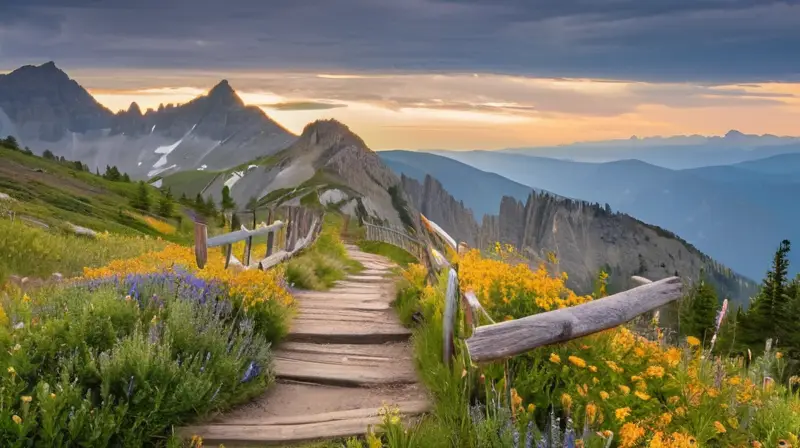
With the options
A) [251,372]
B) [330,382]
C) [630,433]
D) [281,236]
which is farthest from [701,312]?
[630,433]

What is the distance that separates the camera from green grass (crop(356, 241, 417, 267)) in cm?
2176

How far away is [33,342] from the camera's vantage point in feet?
18.6

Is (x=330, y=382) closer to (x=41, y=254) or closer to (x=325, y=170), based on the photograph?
(x=41, y=254)

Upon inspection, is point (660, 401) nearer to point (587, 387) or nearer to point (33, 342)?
point (587, 387)

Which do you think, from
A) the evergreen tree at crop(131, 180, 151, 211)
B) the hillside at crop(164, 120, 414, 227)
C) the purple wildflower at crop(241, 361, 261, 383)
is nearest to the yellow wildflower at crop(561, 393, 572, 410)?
the purple wildflower at crop(241, 361, 261, 383)

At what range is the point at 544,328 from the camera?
5074 mm

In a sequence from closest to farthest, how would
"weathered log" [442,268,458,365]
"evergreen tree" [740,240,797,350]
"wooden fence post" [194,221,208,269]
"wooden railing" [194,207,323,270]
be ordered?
"weathered log" [442,268,458,365] < "wooden fence post" [194,221,208,269] < "wooden railing" [194,207,323,270] < "evergreen tree" [740,240,797,350]

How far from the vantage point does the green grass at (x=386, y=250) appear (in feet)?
71.4

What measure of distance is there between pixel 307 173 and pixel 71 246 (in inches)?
5595

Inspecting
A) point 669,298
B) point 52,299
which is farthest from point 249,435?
point 669,298

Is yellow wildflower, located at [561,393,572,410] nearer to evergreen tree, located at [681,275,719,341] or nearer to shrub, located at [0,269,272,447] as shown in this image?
shrub, located at [0,269,272,447]

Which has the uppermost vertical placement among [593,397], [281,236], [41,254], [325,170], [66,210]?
[325,170]

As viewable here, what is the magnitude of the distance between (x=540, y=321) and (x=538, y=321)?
2cm

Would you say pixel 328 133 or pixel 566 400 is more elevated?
pixel 328 133
